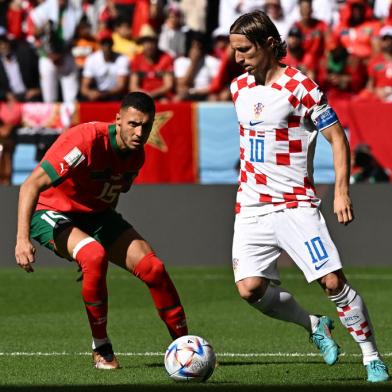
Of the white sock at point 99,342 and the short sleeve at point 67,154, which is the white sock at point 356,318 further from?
the short sleeve at point 67,154

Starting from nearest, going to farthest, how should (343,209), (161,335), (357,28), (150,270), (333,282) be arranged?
1. (343,209)
2. (333,282)
3. (150,270)
4. (161,335)
5. (357,28)

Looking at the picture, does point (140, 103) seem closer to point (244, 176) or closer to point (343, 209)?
point (244, 176)

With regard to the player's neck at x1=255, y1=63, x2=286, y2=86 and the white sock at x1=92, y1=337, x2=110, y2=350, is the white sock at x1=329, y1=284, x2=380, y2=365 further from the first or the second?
the white sock at x1=92, y1=337, x2=110, y2=350

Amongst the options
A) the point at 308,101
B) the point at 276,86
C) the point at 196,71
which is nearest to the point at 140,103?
the point at 276,86

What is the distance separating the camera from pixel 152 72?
1844 cm

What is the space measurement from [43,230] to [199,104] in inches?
333

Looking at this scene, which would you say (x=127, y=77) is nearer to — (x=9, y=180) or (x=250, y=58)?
(x=9, y=180)

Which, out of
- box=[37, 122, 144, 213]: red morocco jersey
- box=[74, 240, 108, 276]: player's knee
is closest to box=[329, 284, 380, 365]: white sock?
box=[74, 240, 108, 276]: player's knee

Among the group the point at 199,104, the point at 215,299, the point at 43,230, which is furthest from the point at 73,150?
the point at 199,104

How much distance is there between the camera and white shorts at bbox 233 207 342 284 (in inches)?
290

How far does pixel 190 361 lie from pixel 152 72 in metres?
11.4

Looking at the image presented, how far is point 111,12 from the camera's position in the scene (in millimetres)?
21234

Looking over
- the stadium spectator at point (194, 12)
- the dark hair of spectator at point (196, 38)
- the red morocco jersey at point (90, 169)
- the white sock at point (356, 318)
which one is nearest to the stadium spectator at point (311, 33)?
the dark hair of spectator at point (196, 38)

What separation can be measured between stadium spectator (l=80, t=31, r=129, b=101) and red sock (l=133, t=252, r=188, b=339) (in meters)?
10.6
